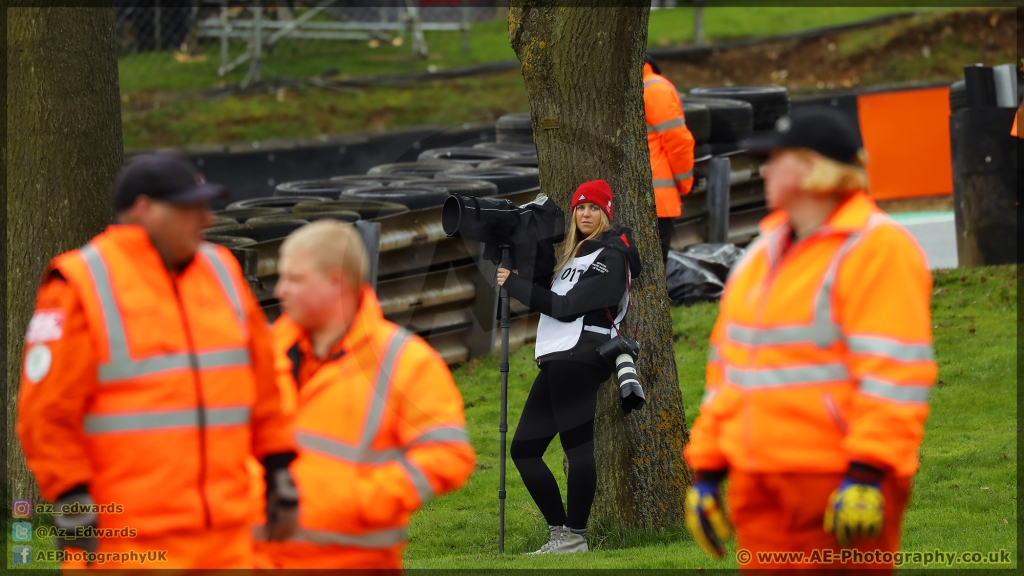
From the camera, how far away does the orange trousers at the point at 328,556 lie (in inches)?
136

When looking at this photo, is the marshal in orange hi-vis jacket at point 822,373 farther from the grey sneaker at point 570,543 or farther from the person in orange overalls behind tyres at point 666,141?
the person in orange overalls behind tyres at point 666,141

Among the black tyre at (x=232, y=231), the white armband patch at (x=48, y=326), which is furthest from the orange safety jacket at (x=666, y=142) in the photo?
the white armband patch at (x=48, y=326)

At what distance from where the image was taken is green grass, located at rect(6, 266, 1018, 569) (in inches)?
240

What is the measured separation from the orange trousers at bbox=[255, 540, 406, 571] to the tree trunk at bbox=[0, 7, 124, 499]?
3.56m

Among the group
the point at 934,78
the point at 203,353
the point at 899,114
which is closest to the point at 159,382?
the point at 203,353

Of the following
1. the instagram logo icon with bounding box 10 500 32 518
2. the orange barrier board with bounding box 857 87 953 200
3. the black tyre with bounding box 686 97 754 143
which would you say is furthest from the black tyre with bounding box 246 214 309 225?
the orange barrier board with bounding box 857 87 953 200

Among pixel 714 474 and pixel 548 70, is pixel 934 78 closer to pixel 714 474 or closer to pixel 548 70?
pixel 548 70

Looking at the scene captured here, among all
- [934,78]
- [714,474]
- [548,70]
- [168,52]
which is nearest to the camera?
[714,474]

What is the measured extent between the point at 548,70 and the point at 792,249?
3212 mm

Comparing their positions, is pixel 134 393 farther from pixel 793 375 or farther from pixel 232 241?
pixel 232 241

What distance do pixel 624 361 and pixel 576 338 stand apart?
0.86ft

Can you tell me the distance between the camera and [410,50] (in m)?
21.8

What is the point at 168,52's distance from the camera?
1950cm

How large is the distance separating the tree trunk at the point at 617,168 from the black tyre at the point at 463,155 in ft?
17.2
